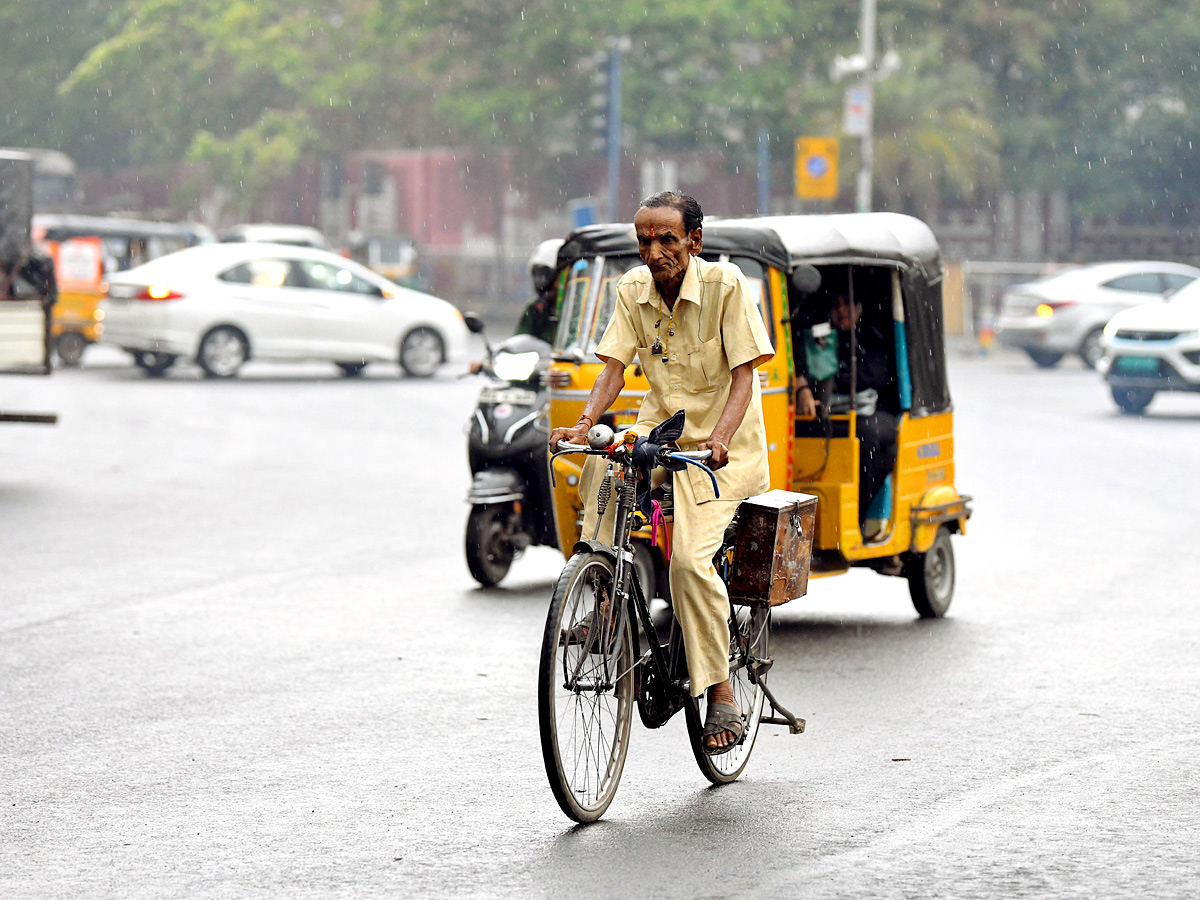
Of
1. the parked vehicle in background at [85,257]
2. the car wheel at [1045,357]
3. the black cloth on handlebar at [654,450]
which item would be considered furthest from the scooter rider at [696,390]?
the car wheel at [1045,357]

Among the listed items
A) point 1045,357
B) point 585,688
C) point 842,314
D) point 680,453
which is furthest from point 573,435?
point 1045,357

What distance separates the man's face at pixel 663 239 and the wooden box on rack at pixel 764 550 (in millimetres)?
761

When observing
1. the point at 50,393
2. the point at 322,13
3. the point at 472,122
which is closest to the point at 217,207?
the point at 322,13

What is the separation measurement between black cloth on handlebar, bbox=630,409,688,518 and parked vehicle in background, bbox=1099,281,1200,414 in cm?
1615

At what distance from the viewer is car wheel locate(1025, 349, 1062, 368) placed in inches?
1110

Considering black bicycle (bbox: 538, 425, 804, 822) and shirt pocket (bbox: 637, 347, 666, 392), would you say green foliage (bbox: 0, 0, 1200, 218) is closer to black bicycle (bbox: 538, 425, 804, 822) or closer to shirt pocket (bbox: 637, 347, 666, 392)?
shirt pocket (bbox: 637, 347, 666, 392)

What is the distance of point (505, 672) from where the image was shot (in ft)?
25.6

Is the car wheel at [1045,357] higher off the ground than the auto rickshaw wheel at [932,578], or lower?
higher

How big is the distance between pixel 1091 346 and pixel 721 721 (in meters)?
23.1

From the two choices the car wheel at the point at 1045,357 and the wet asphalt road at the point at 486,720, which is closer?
the wet asphalt road at the point at 486,720

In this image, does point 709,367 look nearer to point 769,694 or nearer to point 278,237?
point 769,694

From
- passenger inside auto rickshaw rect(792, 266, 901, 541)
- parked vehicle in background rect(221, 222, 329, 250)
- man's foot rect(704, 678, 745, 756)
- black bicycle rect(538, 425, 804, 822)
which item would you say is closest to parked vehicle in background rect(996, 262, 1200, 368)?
parked vehicle in background rect(221, 222, 329, 250)

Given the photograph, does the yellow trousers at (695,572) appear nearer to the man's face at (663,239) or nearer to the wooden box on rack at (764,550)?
the wooden box on rack at (764,550)

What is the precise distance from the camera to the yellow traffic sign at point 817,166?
→ 103 feet
